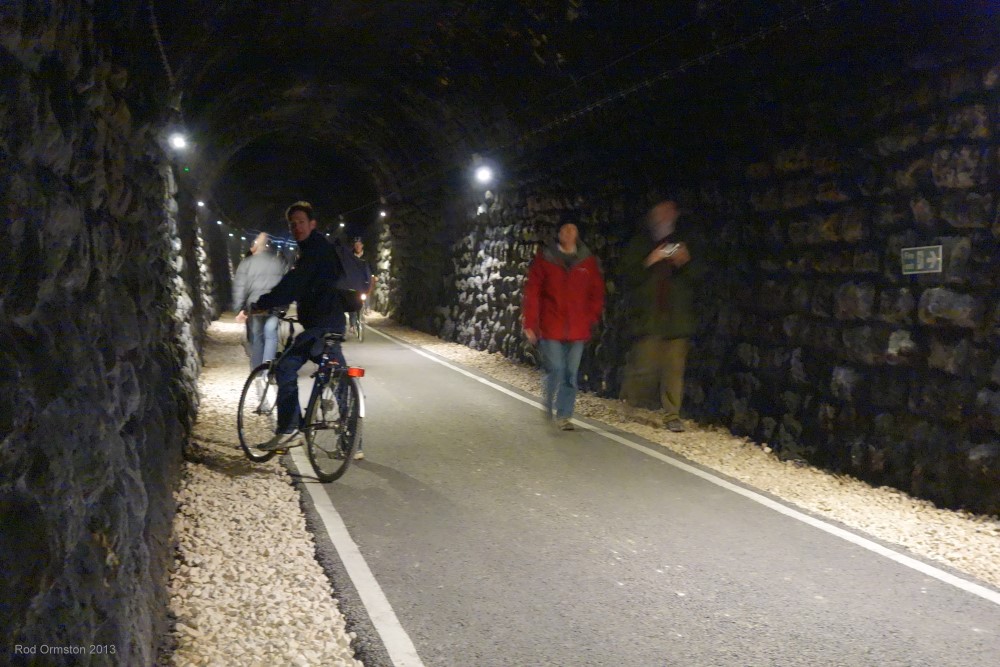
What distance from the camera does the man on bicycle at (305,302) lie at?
18.8 ft

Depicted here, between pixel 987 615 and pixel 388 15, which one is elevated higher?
pixel 388 15

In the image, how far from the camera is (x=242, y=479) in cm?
576

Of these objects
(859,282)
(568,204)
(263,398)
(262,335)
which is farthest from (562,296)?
(568,204)

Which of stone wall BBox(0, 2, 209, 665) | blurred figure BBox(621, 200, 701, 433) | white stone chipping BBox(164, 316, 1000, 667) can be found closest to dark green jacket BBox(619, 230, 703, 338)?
blurred figure BBox(621, 200, 701, 433)

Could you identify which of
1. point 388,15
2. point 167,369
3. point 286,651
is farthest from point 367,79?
point 286,651

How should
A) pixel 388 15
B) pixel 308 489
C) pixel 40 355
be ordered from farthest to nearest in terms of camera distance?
pixel 388 15 < pixel 308 489 < pixel 40 355

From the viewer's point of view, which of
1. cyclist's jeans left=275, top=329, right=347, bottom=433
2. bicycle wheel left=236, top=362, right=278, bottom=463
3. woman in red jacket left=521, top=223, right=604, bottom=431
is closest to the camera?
cyclist's jeans left=275, top=329, right=347, bottom=433

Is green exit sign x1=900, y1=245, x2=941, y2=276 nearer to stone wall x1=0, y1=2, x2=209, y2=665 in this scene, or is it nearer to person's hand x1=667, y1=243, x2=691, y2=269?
person's hand x1=667, y1=243, x2=691, y2=269

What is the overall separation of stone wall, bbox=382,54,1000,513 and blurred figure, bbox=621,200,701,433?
0.53 meters

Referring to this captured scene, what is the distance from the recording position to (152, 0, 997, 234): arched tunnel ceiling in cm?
640

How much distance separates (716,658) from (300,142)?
21027 mm

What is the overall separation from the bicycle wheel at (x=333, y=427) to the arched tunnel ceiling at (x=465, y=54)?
10.8 ft

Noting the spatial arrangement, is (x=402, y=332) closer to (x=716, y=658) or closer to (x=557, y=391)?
(x=557, y=391)

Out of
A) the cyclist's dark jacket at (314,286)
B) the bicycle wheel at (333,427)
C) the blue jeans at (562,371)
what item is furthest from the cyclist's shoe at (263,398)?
the blue jeans at (562,371)
